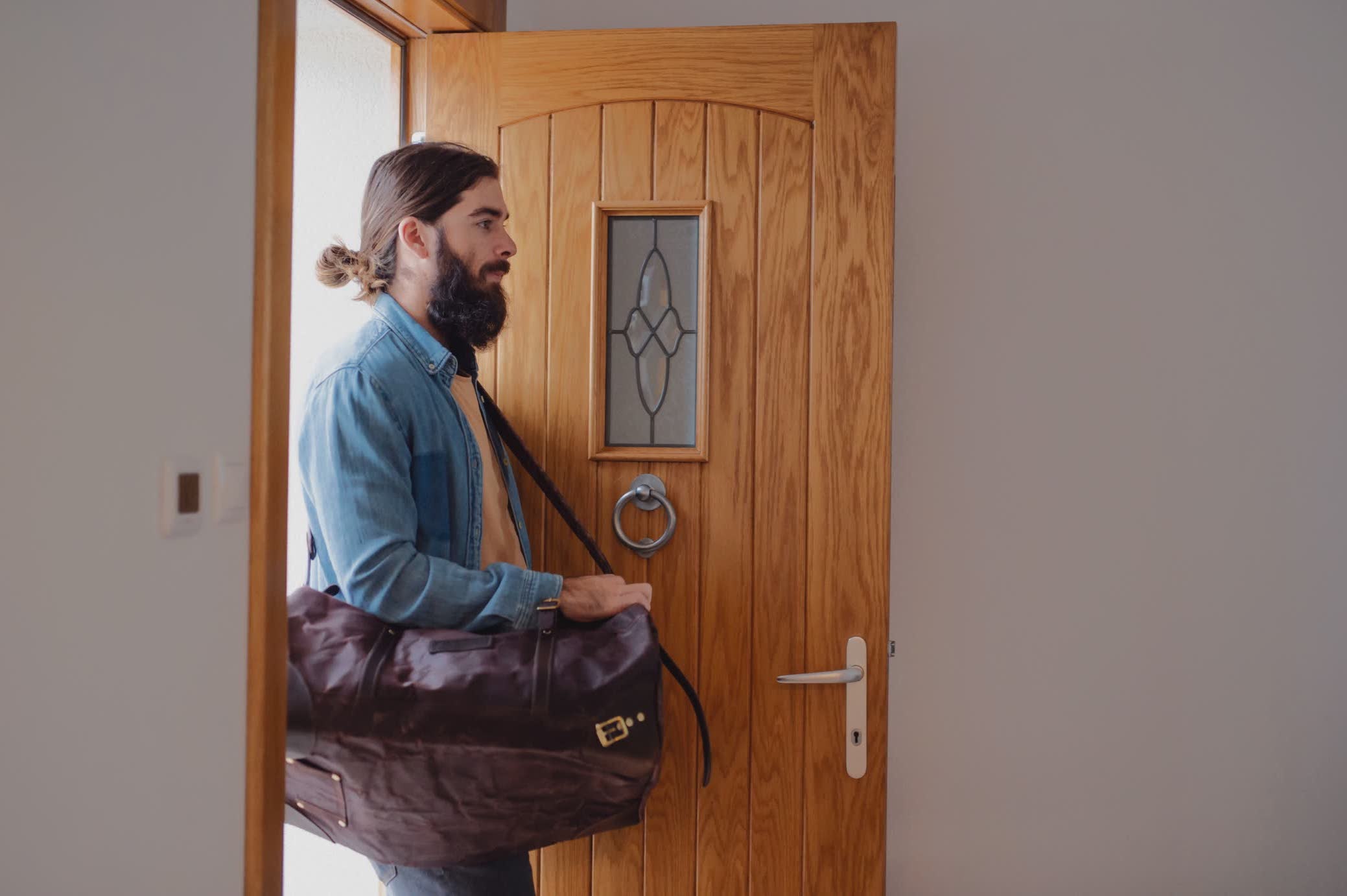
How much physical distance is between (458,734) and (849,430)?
0.82 meters

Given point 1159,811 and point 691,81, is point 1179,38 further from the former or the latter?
point 1159,811

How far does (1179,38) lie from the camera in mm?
2031

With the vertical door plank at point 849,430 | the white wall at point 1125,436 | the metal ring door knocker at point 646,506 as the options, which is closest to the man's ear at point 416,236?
the metal ring door knocker at point 646,506

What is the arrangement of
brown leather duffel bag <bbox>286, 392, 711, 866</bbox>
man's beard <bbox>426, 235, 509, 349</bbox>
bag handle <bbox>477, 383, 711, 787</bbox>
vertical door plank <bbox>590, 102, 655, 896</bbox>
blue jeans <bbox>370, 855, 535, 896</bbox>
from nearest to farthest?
brown leather duffel bag <bbox>286, 392, 711, 866</bbox> < blue jeans <bbox>370, 855, 535, 896</bbox> < man's beard <bbox>426, 235, 509, 349</bbox> < bag handle <bbox>477, 383, 711, 787</bbox> < vertical door plank <bbox>590, 102, 655, 896</bbox>

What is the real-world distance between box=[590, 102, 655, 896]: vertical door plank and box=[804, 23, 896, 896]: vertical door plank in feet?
0.98

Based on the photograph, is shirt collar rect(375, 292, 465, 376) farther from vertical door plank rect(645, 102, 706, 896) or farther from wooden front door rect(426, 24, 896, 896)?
vertical door plank rect(645, 102, 706, 896)

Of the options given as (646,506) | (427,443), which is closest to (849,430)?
(646,506)

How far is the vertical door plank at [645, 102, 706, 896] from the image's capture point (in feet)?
5.67

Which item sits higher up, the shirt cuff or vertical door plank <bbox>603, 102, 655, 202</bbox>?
vertical door plank <bbox>603, 102, 655, 202</bbox>

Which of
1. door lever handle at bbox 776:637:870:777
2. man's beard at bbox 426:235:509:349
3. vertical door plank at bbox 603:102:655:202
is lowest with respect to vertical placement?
door lever handle at bbox 776:637:870:777

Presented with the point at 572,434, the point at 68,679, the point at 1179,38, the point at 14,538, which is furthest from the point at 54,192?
the point at 1179,38

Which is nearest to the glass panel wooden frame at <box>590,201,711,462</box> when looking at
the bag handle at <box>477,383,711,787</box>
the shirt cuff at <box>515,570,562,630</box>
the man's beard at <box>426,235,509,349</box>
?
the bag handle at <box>477,383,711,787</box>

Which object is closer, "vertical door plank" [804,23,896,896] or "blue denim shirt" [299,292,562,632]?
"blue denim shirt" [299,292,562,632]

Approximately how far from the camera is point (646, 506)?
5.70 ft
